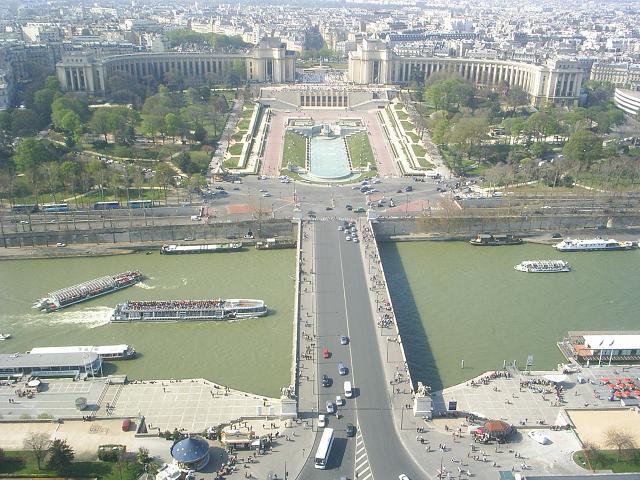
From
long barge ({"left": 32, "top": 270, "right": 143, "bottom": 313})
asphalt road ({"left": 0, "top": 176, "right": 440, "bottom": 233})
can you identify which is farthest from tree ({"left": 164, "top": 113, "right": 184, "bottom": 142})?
long barge ({"left": 32, "top": 270, "right": 143, "bottom": 313})

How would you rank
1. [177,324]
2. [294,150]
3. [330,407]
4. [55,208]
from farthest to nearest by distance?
[294,150]
[55,208]
[177,324]
[330,407]

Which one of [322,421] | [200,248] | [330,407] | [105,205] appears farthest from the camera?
[105,205]

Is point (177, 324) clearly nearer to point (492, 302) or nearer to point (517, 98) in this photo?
point (492, 302)

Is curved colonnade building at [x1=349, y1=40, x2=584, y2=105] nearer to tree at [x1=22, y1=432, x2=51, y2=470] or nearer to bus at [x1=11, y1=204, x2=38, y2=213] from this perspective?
bus at [x1=11, y1=204, x2=38, y2=213]

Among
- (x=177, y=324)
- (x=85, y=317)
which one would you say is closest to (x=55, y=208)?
(x=85, y=317)

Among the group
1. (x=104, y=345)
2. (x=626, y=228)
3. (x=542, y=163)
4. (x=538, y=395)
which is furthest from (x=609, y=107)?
(x=104, y=345)

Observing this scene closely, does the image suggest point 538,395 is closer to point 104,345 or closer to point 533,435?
point 533,435
